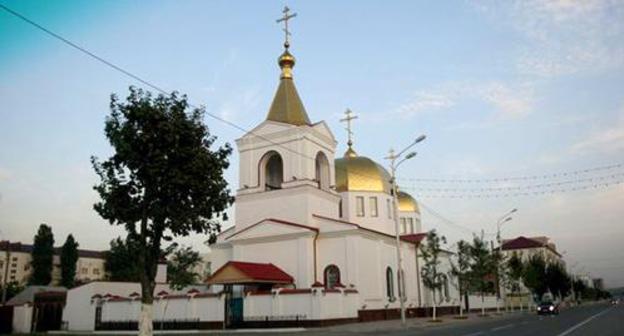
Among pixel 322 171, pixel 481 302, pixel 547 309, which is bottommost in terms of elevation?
pixel 547 309

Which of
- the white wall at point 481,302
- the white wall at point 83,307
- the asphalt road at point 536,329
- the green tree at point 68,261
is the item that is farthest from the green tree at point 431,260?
the green tree at point 68,261

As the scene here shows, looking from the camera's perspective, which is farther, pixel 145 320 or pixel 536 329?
pixel 536 329

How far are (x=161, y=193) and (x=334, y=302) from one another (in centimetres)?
1435

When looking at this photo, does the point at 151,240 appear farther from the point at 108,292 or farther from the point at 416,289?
the point at 416,289

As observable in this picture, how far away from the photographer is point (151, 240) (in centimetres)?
2127

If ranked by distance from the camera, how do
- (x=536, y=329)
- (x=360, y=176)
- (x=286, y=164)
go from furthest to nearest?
(x=360, y=176) < (x=286, y=164) < (x=536, y=329)

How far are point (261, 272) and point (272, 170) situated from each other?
37.8 ft

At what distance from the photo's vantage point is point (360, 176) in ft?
158

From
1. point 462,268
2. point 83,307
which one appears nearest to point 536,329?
point 462,268

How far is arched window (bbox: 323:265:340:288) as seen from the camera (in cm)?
3688

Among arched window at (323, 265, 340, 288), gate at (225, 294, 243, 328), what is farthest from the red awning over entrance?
arched window at (323, 265, 340, 288)

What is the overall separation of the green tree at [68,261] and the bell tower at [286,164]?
206 ft

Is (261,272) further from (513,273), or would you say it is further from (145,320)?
(513,273)

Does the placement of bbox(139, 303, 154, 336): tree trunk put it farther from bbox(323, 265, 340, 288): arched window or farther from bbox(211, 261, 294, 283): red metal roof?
bbox(323, 265, 340, 288): arched window
